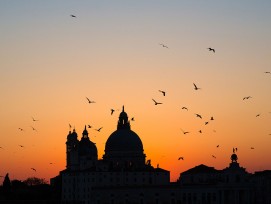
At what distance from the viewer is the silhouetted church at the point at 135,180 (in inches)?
5787

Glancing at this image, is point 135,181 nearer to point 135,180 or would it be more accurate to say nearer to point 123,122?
point 135,180

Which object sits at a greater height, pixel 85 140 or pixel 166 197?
pixel 85 140

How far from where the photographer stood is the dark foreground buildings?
482ft

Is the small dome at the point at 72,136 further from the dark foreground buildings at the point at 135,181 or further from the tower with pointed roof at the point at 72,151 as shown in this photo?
the dark foreground buildings at the point at 135,181

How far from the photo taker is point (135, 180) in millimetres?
154250

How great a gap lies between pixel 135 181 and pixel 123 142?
9609 mm

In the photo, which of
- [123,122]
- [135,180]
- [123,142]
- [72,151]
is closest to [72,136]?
[72,151]

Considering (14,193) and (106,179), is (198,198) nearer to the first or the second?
(106,179)

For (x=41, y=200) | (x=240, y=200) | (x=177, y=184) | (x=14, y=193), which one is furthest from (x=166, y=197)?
(x=14, y=193)

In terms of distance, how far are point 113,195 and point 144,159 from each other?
48.6 ft

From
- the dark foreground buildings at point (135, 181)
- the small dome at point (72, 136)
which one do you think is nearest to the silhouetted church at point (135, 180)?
the dark foreground buildings at point (135, 181)

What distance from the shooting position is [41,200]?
15450 centimetres

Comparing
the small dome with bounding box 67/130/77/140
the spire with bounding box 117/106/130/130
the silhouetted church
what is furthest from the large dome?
the small dome with bounding box 67/130/77/140

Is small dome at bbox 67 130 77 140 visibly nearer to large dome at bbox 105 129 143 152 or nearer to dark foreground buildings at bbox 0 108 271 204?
dark foreground buildings at bbox 0 108 271 204
